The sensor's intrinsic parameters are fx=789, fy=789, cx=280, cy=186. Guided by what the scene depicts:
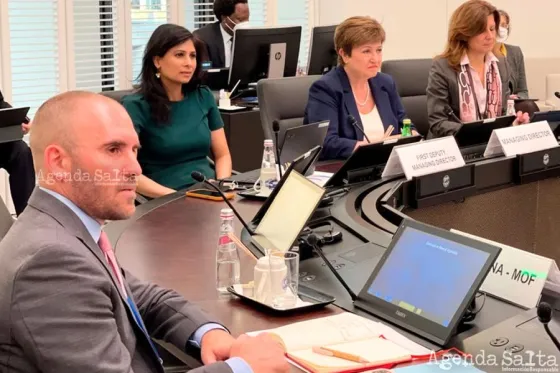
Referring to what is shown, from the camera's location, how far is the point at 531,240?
A: 3391mm

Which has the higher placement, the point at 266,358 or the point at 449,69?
the point at 449,69

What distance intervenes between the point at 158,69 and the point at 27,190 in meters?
1.55

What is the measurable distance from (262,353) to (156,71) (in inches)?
87.2

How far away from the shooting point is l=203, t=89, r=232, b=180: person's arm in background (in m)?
3.63

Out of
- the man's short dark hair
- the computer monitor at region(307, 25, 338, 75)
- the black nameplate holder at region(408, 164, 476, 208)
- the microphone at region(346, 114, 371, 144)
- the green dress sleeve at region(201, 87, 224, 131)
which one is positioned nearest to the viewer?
the black nameplate holder at region(408, 164, 476, 208)

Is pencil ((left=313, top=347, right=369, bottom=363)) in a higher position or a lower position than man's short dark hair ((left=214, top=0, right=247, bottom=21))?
lower

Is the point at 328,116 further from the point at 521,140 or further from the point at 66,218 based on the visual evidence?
the point at 66,218

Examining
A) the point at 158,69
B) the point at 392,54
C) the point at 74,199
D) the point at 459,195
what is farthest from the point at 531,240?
the point at 392,54

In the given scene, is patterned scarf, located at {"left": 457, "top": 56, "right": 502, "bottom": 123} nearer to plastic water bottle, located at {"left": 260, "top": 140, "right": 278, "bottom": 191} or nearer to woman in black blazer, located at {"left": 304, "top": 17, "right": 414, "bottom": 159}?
woman in black blazer, located at {"left": 304, "top": 17, "right": 414, "bottom": 159}

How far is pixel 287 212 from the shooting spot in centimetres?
220

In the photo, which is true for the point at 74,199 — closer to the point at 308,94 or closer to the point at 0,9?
the point at 308,94

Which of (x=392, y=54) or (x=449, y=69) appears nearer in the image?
(x=449, y=69)

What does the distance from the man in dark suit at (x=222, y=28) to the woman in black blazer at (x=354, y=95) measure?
259 cm

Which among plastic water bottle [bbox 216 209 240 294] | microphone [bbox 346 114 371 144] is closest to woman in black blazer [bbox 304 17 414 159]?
microphone [bbox 346 114 371 144]
